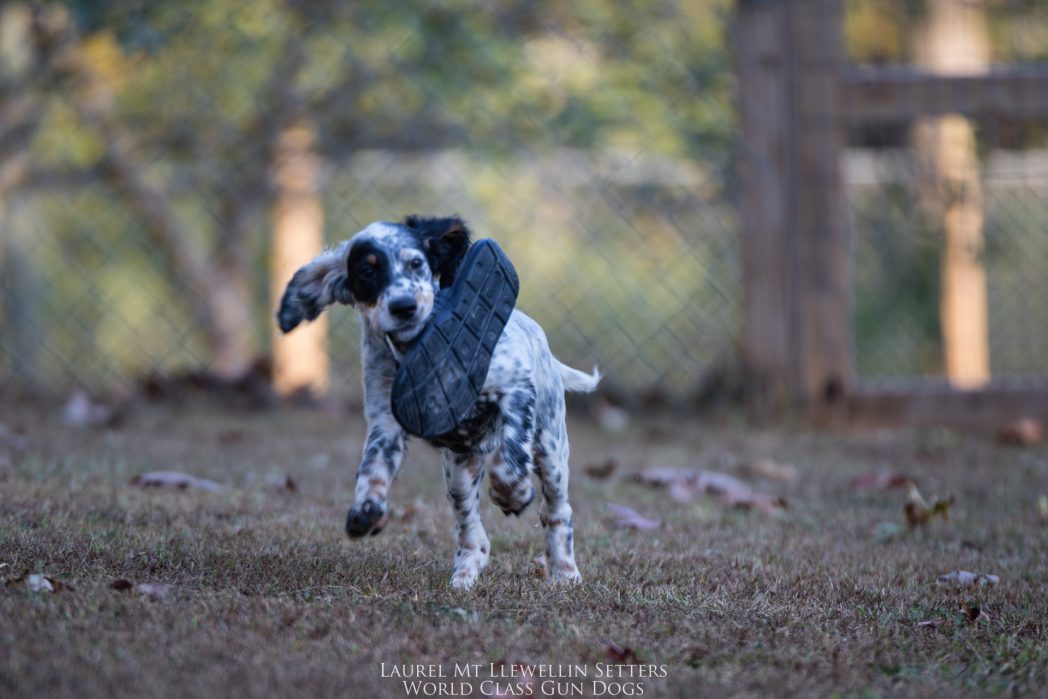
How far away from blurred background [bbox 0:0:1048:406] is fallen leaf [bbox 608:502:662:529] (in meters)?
2.71

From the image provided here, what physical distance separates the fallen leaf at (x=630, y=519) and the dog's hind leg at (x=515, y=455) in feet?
3.25

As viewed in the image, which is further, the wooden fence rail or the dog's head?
the wooden fence rail

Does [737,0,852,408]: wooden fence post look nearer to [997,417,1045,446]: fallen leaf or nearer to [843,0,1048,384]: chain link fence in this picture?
[843,0,1048,384]: chain link fence

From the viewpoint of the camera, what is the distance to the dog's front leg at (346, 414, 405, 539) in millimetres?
2740

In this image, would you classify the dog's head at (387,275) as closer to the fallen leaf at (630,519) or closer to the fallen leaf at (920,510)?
the fallen leaf at (630,519)

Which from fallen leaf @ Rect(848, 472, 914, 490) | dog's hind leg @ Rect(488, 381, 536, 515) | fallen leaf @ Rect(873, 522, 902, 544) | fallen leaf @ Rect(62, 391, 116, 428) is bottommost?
fallen leaf @ Rect(873, 522, 902, 544)

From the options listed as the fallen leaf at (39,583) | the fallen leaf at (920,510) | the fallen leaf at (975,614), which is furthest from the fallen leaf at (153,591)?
the fallen leaf at (920,510)

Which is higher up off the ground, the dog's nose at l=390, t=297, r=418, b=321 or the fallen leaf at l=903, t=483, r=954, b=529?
the dog's nose at l=390, t=297, r=418, b=321

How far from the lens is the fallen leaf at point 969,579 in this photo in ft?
10.6

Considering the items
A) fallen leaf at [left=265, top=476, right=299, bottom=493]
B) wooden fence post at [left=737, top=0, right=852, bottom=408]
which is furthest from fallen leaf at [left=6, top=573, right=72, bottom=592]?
wooden fence post at [left=737, top=0, right=852, bottom=408]

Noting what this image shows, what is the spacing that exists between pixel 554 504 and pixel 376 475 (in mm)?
562

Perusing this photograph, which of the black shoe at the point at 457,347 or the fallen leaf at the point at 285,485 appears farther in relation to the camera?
the fallen leaf at the point at 285,485

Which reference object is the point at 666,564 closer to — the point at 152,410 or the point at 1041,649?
the point at 1041,649

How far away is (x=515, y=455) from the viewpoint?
2.92 metres
